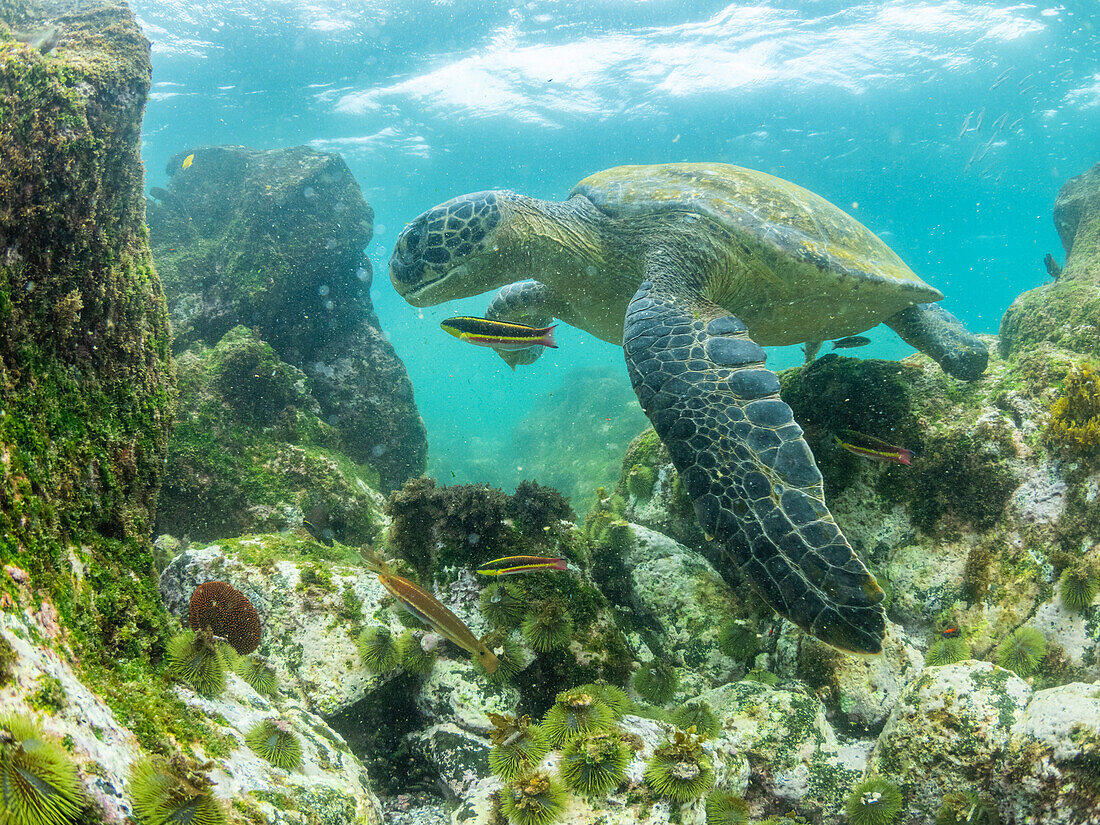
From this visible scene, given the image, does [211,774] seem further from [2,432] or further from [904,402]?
[904,402]

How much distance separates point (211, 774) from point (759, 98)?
27200 mm

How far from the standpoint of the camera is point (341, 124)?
21.8 metres

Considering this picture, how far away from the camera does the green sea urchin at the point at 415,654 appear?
9.00 ft

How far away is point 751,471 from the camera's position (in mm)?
2676

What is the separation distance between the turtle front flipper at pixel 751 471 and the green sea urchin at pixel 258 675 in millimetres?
2408

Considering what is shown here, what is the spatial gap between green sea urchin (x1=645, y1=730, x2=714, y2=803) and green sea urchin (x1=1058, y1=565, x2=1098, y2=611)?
2796 millimetres

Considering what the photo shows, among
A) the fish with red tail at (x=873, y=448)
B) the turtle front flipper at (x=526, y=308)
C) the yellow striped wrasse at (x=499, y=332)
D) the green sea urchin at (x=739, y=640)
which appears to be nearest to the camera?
the green sea urchin at (x=739, y=640)

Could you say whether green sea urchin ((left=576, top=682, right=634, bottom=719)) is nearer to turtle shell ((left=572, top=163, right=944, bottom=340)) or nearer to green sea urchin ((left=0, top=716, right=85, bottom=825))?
green sea urchin ((left=0, top=716, right=85, bottom=825))

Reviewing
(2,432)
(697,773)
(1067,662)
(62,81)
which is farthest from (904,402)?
(62,81)

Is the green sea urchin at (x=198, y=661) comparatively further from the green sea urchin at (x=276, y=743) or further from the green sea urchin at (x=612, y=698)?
the green sea urchin at (x=612, y=698)

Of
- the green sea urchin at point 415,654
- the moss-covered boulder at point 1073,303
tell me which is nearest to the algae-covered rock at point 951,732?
the green sea urchin at point 415,654

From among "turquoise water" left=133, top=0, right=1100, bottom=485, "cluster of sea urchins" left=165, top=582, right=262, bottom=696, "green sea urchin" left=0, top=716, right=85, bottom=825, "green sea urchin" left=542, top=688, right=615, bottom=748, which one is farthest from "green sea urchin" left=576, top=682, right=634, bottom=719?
"turquoise water" left=133, top=0, right=1100, bottom=485

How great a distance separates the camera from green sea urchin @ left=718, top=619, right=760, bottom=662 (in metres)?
3.18

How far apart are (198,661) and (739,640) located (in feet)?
9.94
